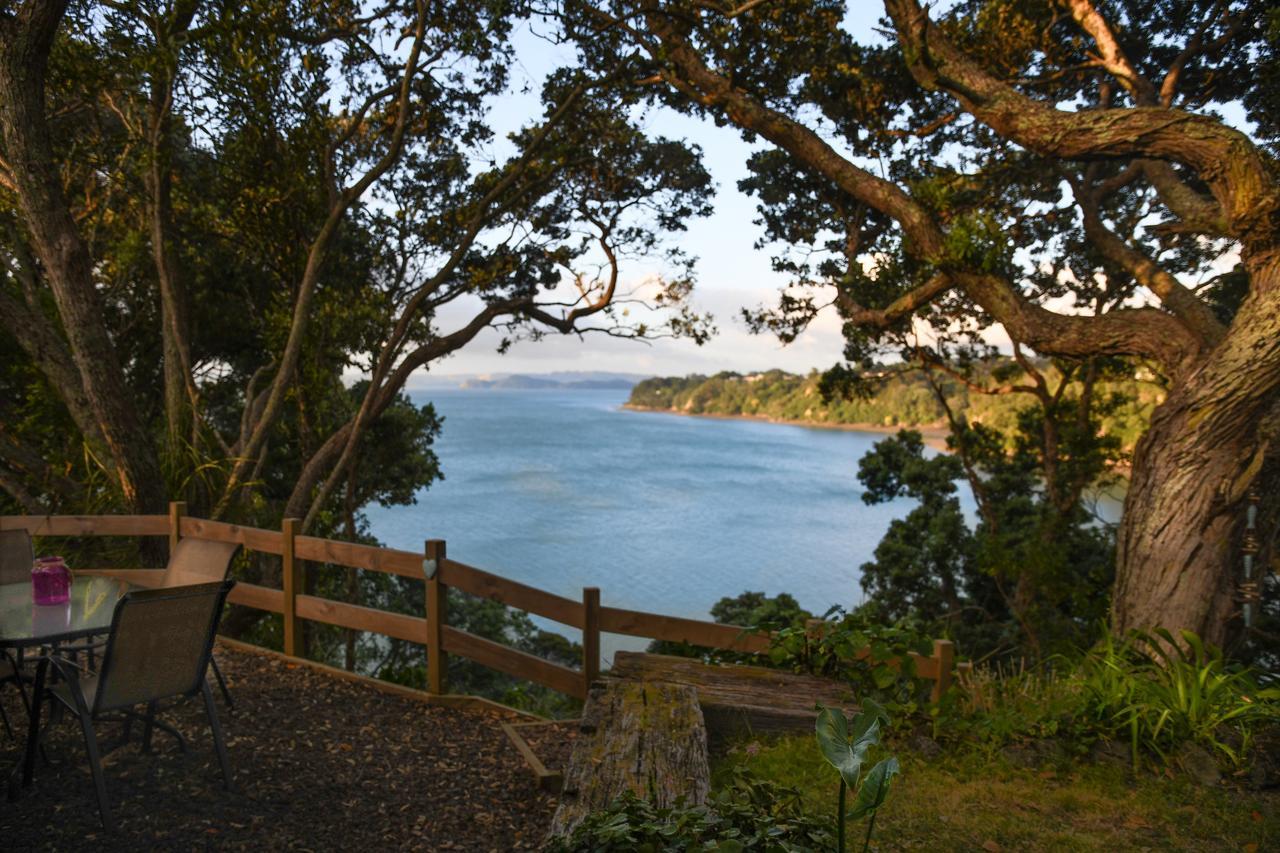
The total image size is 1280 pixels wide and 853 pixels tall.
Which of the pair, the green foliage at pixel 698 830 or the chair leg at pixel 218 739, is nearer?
the green foliage at pixel 698 830

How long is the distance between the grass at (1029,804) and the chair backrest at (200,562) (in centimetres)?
281

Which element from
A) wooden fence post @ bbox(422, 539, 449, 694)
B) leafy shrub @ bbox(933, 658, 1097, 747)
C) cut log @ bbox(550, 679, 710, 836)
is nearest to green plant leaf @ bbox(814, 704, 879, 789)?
cut log @ bbox(550, 679, 710, 836)

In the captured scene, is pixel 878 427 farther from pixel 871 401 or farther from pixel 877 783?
pixel 877 783

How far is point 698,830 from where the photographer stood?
6.33 feet

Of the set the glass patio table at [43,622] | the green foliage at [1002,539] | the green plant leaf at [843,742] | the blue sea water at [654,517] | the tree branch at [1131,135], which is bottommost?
the blue sea water at [654,517]

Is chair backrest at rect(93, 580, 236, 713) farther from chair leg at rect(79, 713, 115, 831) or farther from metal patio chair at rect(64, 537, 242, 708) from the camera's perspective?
metal patio chair at rect(64, 537, 242, 708)

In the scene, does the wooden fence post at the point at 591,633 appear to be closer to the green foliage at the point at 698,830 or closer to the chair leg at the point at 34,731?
the chair leg at the point at 34,731

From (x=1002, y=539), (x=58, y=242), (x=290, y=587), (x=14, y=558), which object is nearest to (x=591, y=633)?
(x=290, y=587)

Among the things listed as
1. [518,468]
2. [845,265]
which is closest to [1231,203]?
[845,265]

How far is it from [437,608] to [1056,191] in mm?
10252

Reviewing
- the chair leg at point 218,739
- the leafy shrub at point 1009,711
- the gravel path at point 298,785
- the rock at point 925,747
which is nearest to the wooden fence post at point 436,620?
the gravel path at point 298,785

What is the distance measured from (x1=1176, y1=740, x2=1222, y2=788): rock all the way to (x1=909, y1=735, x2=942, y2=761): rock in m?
1.07

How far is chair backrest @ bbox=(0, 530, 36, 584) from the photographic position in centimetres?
449

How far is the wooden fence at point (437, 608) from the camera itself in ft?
15.1
